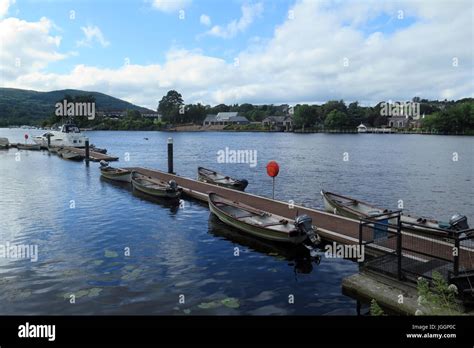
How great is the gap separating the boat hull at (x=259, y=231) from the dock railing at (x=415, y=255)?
3143 mm

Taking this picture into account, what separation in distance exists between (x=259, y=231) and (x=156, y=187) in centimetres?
1387

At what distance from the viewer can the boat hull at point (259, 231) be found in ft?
56.3

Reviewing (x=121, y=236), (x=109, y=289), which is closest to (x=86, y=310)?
(x=109, y=289)

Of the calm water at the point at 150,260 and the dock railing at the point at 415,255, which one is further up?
the dock railing at the point at 415,255

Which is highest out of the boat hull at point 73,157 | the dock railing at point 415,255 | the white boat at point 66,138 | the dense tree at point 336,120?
the dense tree at point 336,120

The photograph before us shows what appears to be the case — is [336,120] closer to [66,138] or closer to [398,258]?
[66,138]

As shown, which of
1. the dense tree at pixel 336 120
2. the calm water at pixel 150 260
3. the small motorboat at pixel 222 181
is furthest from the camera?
the dense tree at pixel 336 120

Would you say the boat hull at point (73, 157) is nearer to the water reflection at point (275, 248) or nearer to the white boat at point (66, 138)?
the white boat at point (66, 138)

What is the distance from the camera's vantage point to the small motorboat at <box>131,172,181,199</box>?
2881 centimetres

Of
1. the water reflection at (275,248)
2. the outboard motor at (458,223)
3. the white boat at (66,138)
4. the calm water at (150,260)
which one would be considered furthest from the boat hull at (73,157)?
the outboard motor at (458,223)

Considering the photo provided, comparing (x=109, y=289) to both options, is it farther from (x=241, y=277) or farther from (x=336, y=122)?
(x=336, y=122)

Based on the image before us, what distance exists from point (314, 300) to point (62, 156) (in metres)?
58.8

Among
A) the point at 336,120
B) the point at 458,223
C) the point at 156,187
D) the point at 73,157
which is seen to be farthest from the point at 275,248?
the point at 336,120

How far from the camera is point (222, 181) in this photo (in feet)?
114
